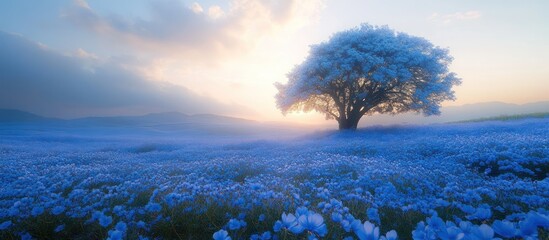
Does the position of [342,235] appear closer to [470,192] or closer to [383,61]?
[470,192]

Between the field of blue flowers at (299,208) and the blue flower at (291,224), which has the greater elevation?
the blue flower at (291,224)

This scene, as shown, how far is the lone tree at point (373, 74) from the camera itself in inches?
810

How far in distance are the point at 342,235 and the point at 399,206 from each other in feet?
5.16

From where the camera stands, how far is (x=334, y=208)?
12.7ft

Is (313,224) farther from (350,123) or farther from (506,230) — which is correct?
(350,123)

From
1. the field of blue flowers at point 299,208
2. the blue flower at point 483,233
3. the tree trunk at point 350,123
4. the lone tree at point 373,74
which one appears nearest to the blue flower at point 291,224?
the field of blue flowers at point 299,208

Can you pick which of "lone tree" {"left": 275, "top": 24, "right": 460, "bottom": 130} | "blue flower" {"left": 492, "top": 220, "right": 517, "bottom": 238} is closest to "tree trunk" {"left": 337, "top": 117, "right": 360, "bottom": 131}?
"lone tree" {"left": 275, "top": 24, "right": 460, "bottom": 130}

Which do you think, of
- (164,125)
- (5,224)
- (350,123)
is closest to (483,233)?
(5,224)

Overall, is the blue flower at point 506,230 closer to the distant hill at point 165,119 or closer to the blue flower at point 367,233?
the blue flower at point 367,233

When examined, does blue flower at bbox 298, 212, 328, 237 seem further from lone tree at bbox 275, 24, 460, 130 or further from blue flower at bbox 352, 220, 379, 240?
lone tree at bbox 275, 24, 460, 130

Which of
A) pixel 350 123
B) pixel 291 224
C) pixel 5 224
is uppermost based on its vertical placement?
pixel 350 123

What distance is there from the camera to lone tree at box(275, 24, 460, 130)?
810 inches

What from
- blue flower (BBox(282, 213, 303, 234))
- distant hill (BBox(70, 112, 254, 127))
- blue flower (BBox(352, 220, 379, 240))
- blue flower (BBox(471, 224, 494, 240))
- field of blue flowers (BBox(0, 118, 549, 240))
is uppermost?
distant hill (BBox(70, 112, 254, 127))

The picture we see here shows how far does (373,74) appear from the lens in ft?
66.7
